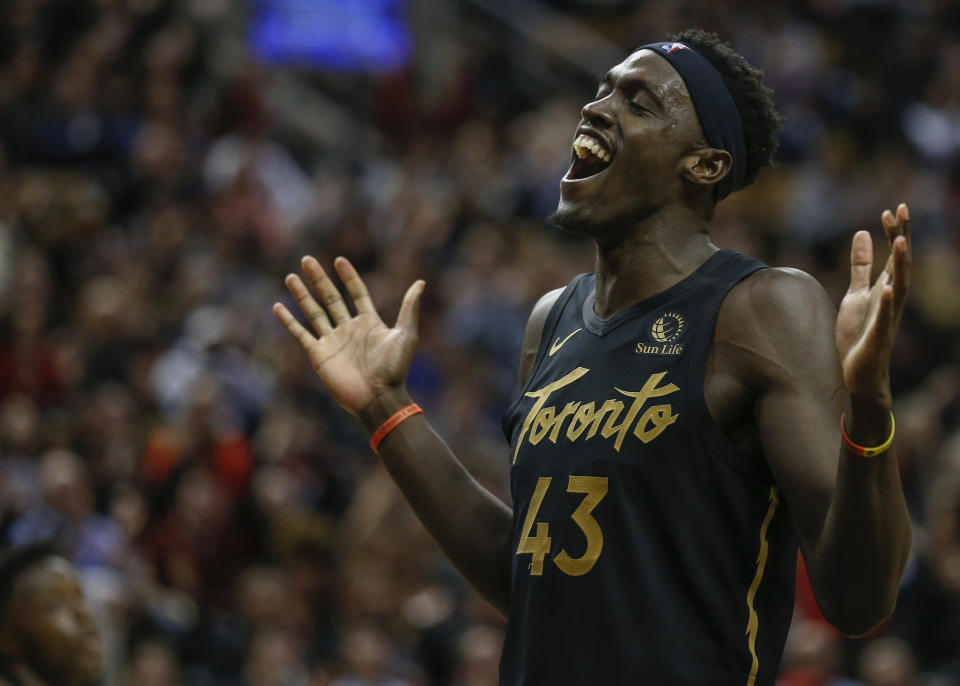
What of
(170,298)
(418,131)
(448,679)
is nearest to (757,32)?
(418,131)

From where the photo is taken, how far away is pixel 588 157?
128 inches

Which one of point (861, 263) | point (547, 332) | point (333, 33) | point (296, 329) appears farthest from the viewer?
point (333, 33)

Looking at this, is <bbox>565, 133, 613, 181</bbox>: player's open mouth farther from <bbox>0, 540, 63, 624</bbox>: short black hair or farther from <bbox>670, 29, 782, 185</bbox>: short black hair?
<bbox>0, 540, 63, 624</bbox>: short black hair

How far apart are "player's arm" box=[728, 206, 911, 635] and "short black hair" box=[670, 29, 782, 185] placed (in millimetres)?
440

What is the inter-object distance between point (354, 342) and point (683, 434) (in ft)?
3.43

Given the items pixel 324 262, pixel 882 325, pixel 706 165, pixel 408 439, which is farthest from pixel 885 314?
pixel 324 262

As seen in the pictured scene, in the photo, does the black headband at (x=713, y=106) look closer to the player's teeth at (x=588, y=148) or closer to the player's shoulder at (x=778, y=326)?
the player's teeth at (x=588, y=148)

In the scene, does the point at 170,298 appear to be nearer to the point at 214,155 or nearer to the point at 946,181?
the point at 214,155

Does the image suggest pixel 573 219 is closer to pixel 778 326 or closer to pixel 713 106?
pixel 713 106

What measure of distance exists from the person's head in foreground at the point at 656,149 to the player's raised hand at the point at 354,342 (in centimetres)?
55

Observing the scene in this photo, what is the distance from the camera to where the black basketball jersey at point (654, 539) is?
2.87 m

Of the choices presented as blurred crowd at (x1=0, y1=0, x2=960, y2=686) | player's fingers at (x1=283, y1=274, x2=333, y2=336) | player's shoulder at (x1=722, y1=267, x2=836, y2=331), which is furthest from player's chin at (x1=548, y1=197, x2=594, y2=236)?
blurred crowd at (x1=0, y1=0, x2=960, y2=686)

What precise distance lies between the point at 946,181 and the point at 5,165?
7431 millimetres

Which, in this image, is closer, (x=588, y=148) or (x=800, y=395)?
(x=800, y=395)
